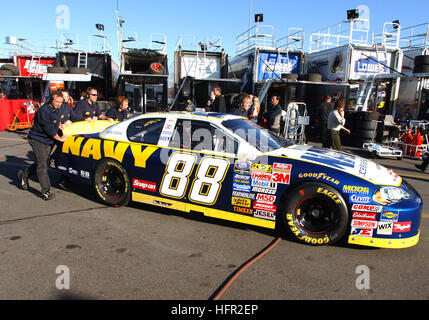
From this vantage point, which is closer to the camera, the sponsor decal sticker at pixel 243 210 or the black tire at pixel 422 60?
the sponsor decal sticker at pixel 243 210

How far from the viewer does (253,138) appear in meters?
4.09

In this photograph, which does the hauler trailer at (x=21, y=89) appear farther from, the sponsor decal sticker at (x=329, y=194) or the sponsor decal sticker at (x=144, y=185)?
the sponsor decal sticker at (x=329, y=194)

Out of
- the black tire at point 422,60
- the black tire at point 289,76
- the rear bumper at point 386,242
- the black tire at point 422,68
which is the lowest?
the rear bumper at point 386,242

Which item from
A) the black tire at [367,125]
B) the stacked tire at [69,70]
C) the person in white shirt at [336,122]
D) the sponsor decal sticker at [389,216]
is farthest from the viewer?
the stacked tire at [69,70]

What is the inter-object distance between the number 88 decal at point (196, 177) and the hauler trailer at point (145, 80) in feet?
31.3

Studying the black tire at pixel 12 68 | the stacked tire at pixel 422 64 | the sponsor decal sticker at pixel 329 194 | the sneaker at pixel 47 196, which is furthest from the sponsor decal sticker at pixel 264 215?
the black tire at pixel 12 68

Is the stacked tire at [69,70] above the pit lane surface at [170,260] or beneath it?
above

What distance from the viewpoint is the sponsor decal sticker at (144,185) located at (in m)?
4.29

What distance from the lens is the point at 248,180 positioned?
3.70 m

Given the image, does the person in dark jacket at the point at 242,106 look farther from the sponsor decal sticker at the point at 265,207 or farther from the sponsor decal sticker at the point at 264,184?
the sponsor decal sticker at the point at 265,207

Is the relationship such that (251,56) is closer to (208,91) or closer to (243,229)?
(208,91)

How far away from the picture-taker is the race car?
3.30m

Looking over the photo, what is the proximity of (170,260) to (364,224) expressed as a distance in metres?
2.08

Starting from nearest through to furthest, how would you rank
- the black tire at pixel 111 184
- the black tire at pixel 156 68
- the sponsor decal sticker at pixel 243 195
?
the sponsor decal sticker at pixel 243 195
the black tire at pixel 111 184
the black tire at pixel 156 68
